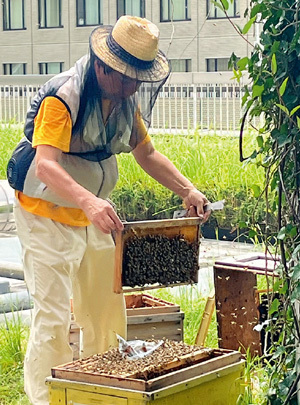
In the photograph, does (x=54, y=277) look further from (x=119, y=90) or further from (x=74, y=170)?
(x=119, y=90)

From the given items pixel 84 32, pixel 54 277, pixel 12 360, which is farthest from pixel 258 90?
pixel 84 32

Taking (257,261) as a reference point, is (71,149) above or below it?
above

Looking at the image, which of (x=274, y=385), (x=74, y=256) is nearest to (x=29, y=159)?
(x=74, y=256)

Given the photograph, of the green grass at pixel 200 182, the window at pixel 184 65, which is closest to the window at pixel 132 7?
the window at pixel 184 65

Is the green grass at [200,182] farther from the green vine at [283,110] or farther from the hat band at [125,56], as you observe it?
the green vine at [283,110]

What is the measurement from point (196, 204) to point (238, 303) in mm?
787

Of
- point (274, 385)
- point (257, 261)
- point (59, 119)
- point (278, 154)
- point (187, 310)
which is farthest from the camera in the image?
A: point (187, 310)

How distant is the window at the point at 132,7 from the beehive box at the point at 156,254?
25.8m

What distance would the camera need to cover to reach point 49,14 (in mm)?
32250

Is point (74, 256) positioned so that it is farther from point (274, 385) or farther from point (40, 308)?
point (274, 385)

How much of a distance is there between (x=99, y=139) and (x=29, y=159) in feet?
1.16

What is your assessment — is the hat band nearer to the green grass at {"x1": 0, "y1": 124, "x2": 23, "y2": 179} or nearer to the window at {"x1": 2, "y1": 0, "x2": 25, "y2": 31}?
the green grass at {"x1": 0, "y1": 124, "x2": 23, "y2": 179}

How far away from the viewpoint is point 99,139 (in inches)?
174

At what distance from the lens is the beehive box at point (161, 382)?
11.9 ft
